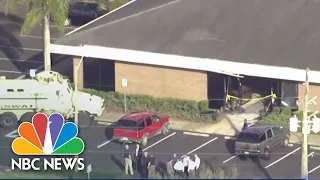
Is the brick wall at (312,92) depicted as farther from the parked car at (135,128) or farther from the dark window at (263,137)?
the parked car at (135,128)

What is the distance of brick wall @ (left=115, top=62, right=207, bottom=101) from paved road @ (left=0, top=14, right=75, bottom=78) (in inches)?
295

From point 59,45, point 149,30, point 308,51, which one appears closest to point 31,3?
point 59,45

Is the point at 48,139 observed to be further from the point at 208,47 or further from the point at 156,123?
the point at 208,47

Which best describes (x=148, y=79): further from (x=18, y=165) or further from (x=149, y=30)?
(x=18, y=165)

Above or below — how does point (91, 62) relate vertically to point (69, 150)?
above

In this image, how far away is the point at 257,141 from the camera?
164ft

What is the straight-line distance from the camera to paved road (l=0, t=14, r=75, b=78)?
6600 cm

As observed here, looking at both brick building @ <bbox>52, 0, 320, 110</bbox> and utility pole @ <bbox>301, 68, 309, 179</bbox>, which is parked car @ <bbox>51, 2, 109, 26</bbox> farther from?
utility pole @ <bbox>301, 68, 309, 179</bbox>

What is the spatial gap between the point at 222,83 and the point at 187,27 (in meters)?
4.04

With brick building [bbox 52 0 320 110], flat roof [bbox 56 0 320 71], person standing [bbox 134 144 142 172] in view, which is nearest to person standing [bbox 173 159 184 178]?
person standing [bbox 134 144 142 172]

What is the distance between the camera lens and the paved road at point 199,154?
1938 inches

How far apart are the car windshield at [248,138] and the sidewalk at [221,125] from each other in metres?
3.43

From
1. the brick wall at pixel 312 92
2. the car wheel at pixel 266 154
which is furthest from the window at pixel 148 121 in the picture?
the brick wall at pixel 312 92

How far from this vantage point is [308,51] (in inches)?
2164
